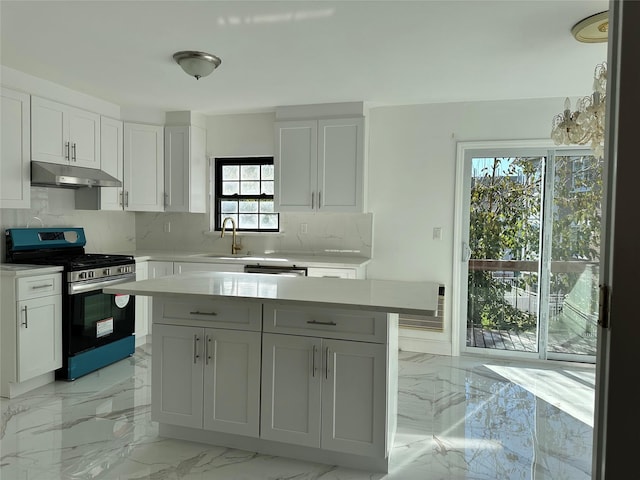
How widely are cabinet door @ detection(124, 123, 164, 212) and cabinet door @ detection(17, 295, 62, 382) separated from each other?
151cm

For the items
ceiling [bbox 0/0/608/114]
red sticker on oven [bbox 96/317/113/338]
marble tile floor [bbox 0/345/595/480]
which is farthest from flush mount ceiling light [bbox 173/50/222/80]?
marble tile floor [bbox 0/345/595/480]

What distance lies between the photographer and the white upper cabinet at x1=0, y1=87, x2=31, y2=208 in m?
Result: 3.28

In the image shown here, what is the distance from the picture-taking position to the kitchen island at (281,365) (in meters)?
2.16

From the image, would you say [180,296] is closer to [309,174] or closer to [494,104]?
[309,174]

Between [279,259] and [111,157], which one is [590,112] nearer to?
[279,259]

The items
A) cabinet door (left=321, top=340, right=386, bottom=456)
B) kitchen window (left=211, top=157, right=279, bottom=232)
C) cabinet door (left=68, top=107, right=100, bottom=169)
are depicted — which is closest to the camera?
cabinet door (left=321, top=340, right=386, bottom=456)

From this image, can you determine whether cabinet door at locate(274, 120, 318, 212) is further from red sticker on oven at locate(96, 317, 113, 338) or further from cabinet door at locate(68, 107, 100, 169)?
red sticker on oven at locate(96, 317, 113, 338)

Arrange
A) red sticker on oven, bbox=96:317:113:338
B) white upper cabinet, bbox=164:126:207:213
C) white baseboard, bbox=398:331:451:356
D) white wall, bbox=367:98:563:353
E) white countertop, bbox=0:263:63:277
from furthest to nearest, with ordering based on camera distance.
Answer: white upper cabinet, bbox=164:126:207:213 < white baseboard, bbox=398:331:451:356 < white wall, bbox=367:98:563:353 < red sticker on oven, bbox=96:317:113:338 < white countertop, bbox=0:263:63:277

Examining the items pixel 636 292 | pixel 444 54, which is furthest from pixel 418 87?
pixel 636 292

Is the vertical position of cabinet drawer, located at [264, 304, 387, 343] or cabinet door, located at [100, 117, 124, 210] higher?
cabinet door, located at [100, 117, 124, 210]

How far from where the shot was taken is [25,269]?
10.4ft

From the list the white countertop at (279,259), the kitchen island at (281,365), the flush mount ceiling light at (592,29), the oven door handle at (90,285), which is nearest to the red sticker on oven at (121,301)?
the oven door handle at (90,285)

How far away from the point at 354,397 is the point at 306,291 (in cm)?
60

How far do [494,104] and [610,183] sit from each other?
149 inches
